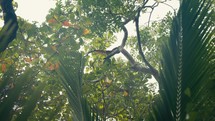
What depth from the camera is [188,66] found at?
1322 millimetres

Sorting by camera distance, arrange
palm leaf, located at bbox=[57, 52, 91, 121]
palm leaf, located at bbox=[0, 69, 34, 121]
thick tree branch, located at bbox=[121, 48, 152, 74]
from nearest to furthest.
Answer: palm leaf, located at bbox=[0, 69, 34, 121]
palm leaf, located at bbox=[57, 52, 91, 121]
thick tree branch, located at bbox=[121, 48, 152, 74]

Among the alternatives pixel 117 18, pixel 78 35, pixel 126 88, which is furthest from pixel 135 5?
pixel 78 35

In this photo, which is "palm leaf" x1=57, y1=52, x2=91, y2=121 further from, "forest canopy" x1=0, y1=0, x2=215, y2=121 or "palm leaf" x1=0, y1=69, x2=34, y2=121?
"palm leaf" x1=0, y1=69, x2=34, y2=121

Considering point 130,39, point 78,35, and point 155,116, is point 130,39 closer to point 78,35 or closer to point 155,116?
point 78,35

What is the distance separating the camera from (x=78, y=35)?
6.25 metres

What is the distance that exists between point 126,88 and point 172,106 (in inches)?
311

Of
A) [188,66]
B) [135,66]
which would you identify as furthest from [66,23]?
[188,66]

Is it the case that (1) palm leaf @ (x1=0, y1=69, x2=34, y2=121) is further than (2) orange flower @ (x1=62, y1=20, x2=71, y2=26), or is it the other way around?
(2) orange flower @ (x1=62, y1=20, x2=71, y2=26)

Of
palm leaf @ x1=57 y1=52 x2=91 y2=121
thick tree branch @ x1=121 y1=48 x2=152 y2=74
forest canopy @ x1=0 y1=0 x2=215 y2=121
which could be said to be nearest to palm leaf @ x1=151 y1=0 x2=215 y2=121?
forest canopy @ x1=0 y1=0 x2=215 y2=121

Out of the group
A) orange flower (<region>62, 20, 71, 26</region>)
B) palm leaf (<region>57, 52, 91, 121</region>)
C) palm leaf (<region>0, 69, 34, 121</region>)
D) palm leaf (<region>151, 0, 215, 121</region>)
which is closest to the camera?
palm leaf (<region>0, 69, 34, 121</region>)

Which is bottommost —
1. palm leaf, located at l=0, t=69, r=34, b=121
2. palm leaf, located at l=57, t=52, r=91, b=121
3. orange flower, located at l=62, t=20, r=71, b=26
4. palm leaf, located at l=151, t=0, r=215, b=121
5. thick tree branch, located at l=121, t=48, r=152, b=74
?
palm leaf, located at l=0, t=69, r=34, b=121

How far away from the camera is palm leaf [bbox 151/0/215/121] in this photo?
1.29 meters

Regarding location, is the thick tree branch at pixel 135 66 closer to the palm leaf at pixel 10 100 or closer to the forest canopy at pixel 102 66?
the forest canopy at pixel 102 66

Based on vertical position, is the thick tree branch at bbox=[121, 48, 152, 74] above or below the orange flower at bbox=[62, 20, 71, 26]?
above
